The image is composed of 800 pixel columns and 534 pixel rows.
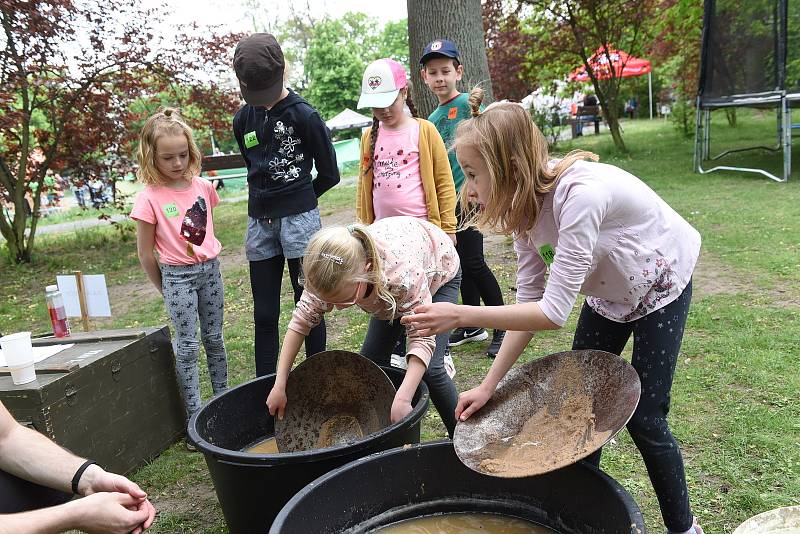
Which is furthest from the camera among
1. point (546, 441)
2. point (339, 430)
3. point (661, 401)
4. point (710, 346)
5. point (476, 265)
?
point (476, 265)

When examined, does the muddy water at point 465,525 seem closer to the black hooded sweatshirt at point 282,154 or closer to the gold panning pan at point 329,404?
the gold panning pan at point 329,404

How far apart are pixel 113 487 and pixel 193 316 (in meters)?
1.35

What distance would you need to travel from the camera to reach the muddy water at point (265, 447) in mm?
2447

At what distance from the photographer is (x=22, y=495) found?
1.57 meters

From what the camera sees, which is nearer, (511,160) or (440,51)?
(511,160)

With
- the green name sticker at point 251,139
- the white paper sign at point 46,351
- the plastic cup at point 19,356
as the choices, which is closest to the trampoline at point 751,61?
the green name sticker at point 251,139

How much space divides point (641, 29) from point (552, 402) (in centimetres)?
1176

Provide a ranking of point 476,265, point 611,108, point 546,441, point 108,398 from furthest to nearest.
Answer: point 611,108
point 476,265
point 108,398
point 546,441

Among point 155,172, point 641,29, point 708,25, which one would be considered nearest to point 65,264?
point 155,172

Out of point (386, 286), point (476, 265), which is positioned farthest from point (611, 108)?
point (386, 286)

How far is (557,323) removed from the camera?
147cm

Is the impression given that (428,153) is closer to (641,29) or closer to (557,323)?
(557,323)

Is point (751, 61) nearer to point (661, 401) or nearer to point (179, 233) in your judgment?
point (179, 233)

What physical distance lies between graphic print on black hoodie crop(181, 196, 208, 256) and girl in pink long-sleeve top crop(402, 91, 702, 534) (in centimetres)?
150
